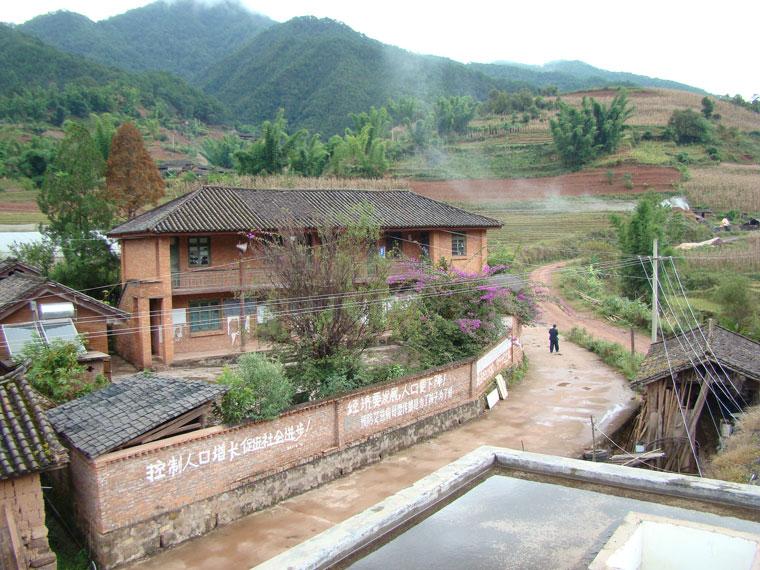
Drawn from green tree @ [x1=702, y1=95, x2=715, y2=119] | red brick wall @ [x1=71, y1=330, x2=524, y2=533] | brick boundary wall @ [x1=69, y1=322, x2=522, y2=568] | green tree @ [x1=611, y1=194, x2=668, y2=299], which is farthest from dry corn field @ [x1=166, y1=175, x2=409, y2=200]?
green tree @ [x1=702, y1=95, x2=715, y2=119]

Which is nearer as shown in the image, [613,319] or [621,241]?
[613,319]

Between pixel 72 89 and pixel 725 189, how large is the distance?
6677cm

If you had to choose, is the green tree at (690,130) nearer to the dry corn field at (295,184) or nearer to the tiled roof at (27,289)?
the dry corn field at (295,184)

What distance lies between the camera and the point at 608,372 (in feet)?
74.8

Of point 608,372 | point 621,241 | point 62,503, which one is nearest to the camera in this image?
point 62,503

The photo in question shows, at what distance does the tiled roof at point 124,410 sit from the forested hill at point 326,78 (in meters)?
80.7

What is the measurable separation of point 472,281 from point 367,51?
10925 cm

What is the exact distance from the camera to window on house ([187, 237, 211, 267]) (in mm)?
21828

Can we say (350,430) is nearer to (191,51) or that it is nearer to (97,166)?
(97,166)

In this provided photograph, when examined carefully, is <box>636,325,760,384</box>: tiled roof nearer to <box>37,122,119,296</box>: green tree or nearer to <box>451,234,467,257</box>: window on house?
<box>451,234,467,257</box>: window on house

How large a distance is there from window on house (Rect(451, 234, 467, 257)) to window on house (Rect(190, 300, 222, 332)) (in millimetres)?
10229

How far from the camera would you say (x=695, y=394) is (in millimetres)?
14922

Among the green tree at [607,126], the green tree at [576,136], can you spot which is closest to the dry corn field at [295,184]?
the green tree at [576,136]

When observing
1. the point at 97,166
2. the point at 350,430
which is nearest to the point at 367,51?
the point at 97,166
